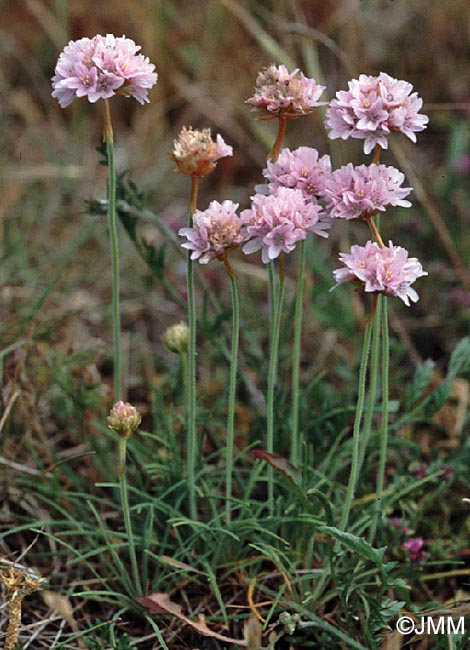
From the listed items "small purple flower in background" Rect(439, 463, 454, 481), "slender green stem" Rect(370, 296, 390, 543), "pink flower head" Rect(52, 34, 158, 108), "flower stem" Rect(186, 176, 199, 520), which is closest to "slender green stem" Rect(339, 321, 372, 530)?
"slender green stem" Rect(370, 296, 390, 543)

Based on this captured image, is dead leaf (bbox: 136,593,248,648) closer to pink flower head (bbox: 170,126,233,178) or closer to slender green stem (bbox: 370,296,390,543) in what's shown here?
slender green stem (bbox: 370,296,390,543)

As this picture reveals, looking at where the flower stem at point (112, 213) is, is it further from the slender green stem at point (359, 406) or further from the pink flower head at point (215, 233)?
the slender green stem at point (359, 406)

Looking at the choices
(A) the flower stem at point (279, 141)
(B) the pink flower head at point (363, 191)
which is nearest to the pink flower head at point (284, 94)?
(A) the flower stem at point (279, 141)

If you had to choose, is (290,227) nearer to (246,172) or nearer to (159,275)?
(159,275)

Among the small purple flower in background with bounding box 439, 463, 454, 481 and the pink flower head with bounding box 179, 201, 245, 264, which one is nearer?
the pink flower head with bounding box 179, 201, 245, 264

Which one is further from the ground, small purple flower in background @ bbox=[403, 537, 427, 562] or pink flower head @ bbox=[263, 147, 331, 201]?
pink flower head @ bbox=[263, 147, 331, 201]

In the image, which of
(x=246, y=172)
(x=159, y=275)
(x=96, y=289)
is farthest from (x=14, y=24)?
(x=159, y=275)

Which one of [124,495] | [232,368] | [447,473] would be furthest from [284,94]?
[447,473]
